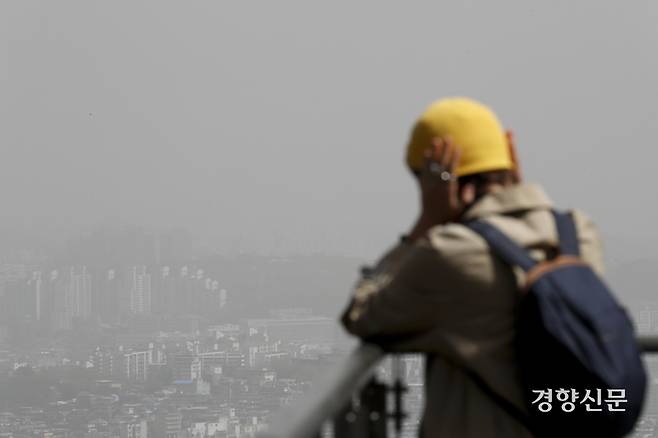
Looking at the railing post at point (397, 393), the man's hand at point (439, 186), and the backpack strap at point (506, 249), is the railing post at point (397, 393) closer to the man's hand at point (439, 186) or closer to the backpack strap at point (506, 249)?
the man's hand at point (439, 186)

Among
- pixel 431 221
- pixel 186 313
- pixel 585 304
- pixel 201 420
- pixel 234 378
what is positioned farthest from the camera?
pixel 186 313

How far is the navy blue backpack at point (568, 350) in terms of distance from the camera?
2.88 metres

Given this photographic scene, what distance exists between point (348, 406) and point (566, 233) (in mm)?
636

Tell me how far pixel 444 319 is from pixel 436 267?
0.13 metres

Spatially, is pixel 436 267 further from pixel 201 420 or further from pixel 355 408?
pixel 201 420

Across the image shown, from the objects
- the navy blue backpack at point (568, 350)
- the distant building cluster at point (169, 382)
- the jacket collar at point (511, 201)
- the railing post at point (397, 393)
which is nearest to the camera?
the navy blue backpack at point (568, 350)

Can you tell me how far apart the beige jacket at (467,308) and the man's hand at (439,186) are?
0.06 meters

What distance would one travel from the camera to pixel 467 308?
2.98m

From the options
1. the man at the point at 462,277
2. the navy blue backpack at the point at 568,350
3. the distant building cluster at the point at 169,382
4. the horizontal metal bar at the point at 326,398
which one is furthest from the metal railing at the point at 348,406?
the distant building cluster at the point at 169,382

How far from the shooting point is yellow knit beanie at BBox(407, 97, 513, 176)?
3.06m

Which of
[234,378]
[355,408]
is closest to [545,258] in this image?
[355,408]

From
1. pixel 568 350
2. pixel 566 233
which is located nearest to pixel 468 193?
pixel 566 233

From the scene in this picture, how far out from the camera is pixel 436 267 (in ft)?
9.71

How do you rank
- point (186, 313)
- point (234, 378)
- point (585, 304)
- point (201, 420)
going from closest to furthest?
1. point (585, 304)
2. point (201, 420)
3. point (234, 378)
4. point (186, 313)
